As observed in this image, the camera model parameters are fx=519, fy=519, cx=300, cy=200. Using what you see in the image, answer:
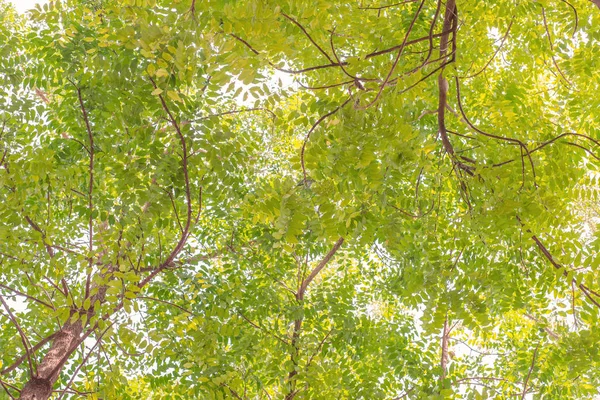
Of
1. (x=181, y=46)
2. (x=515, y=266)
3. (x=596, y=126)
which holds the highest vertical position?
(x=596, y=126)

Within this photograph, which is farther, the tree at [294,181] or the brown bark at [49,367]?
the brown bark at [49,367]

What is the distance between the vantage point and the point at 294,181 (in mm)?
4508

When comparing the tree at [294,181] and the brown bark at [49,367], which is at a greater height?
the tree at [294,181]

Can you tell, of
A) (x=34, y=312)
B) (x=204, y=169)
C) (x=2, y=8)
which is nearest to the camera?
(x=204, y=169)

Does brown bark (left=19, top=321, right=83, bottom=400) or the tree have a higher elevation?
the tree

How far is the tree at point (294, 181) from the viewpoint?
2.31 metres

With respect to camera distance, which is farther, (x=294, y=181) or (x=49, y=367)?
(x=49, y=367)

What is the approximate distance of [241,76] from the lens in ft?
6.42

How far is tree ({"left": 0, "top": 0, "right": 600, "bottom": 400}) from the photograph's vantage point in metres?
2.31

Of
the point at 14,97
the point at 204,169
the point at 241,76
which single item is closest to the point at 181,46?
the point at 241,76

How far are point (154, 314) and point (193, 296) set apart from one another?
737 millimetres

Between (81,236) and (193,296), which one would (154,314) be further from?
(81,236)

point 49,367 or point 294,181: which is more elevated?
point 294,181

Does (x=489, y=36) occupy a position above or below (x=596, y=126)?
above
